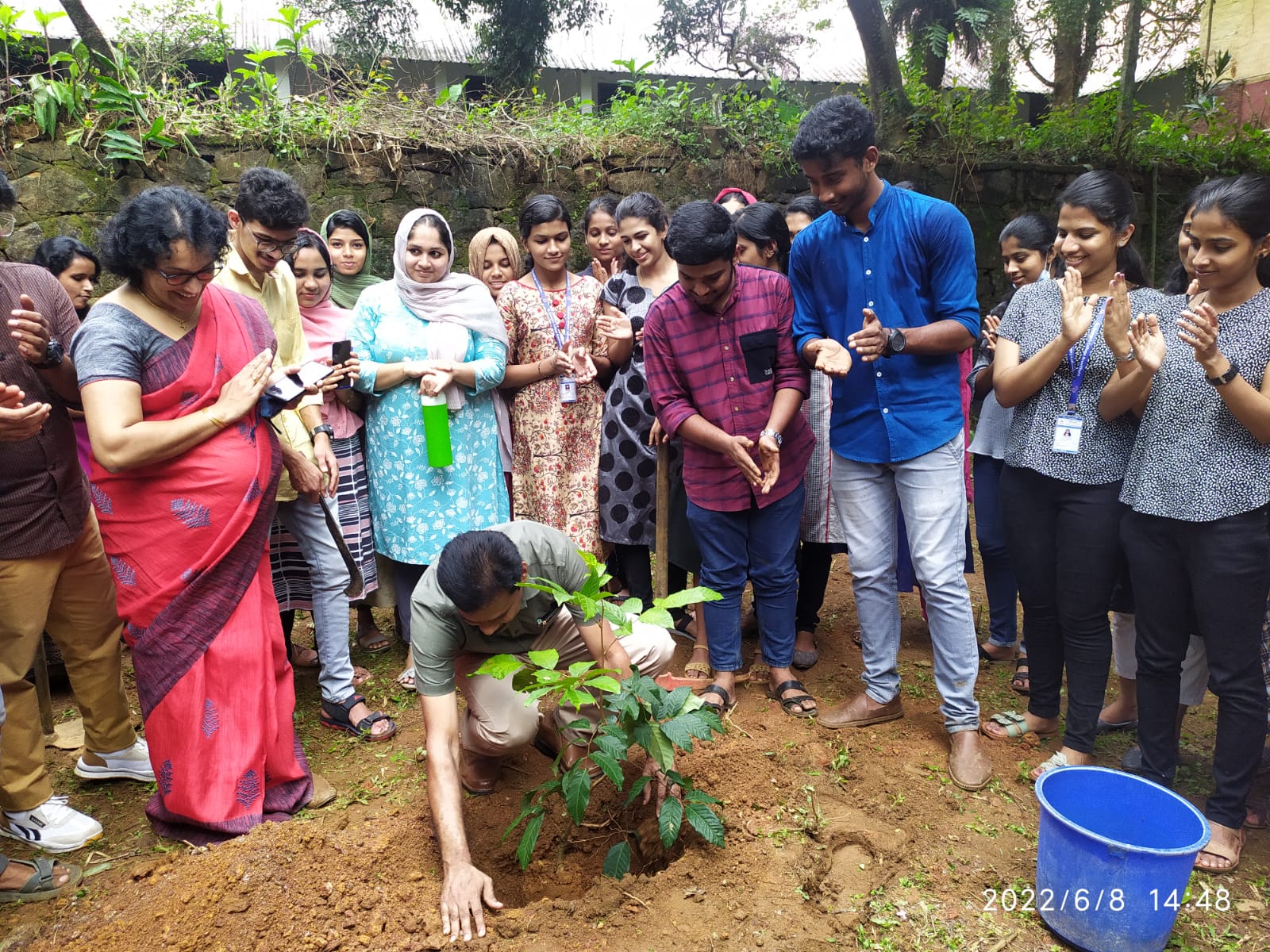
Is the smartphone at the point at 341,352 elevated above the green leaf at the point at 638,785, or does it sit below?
above

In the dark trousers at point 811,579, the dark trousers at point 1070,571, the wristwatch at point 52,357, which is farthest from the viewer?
the dark trousers at point 811,579

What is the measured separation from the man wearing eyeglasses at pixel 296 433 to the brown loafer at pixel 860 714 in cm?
161

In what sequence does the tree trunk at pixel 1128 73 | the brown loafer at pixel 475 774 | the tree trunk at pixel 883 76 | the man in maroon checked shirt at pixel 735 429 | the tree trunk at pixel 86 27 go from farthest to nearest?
the tree trunk at pixel 883 76, the tree trunk at pixel 1128 73, the tree trunk at pixel 86 27, the man in maroon checked shirt at pixel 735 429, the brown loafer at pixel 475 774

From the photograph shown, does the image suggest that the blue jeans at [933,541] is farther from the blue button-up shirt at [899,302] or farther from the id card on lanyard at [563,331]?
the id card on lanyard at [563,331]

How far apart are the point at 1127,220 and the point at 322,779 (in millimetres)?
3075

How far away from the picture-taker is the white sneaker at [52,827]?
2.54 metres

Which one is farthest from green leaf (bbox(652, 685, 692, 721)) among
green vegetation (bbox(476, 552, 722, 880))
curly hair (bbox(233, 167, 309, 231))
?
curly hair (bbox(233, 167, 309, 231))

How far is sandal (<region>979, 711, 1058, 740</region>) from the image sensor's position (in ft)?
9.48

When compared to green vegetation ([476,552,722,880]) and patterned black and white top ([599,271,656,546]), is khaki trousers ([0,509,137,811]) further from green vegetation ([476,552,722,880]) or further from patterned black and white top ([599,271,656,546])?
patterned black and white top ([599,271,656,546])

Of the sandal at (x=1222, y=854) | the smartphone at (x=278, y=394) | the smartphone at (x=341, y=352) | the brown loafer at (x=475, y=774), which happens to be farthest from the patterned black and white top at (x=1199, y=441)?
the smartphone at (x=341, y=352)

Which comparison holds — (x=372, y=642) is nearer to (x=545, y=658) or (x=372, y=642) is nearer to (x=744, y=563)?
(x=744, y=563)

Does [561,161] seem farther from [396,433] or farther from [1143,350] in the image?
[1143,350]

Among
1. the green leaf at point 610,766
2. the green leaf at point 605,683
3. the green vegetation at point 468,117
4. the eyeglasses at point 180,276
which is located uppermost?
the green vegetation at point 468,117

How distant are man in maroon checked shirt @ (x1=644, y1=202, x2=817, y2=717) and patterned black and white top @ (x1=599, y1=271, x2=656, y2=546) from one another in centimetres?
37
